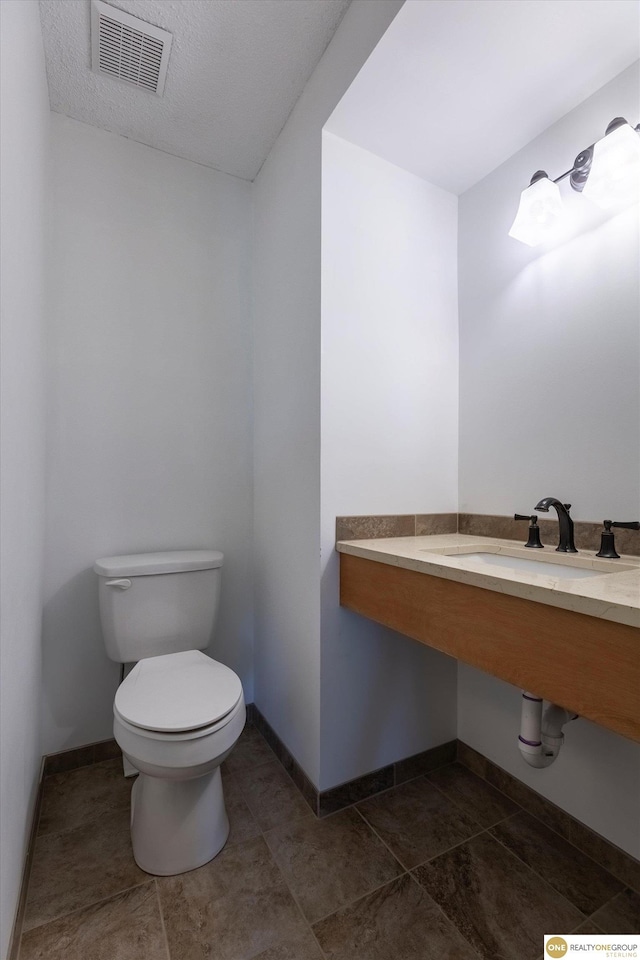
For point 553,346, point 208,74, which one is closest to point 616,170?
point 553,346

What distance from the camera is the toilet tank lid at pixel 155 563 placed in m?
1.59

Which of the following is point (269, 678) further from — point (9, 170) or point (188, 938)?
point (9, 170)

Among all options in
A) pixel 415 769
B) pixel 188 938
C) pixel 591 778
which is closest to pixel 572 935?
pixel 591 778

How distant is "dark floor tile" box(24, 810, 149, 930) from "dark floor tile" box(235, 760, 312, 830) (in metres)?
0.37

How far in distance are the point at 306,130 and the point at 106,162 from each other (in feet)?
2.67

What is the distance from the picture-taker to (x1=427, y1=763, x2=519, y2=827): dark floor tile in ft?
4.77

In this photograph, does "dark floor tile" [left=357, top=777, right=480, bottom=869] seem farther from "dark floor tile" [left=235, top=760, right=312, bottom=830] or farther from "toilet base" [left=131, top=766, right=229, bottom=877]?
"toilet base" [left=131, top=766, right=229, bottom=877]

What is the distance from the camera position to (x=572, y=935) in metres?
1.06

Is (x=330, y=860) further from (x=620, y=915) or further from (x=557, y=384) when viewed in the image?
(x=557, y=384)

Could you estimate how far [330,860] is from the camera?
1278mm

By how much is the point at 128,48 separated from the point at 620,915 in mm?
2753

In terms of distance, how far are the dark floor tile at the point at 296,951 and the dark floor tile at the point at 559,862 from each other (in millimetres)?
617

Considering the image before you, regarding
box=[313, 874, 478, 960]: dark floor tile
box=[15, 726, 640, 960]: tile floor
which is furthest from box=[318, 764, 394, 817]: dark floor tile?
box=[313, 874, 478, 960]: dark floor tile

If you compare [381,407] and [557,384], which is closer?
[557,384]
